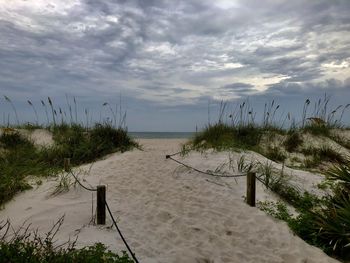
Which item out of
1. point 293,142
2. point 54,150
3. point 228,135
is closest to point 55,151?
point 54,150

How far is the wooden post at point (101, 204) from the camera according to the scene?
5.98 m

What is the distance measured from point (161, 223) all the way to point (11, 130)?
7908 mm

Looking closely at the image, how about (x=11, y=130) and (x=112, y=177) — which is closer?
(x=112, y=177)

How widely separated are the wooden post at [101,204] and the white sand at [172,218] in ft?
0.45

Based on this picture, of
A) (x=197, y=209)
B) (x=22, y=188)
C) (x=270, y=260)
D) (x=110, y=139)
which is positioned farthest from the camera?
(x=110, y=139)

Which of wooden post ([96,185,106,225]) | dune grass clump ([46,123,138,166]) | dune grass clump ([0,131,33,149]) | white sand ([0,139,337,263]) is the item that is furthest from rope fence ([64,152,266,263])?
dune grass clump ([0,131,33,149])

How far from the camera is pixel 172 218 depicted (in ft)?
22.4

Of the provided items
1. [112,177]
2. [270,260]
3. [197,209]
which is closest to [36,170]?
[112,177]

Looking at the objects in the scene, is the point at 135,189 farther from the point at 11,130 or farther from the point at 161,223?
the point at 11,130

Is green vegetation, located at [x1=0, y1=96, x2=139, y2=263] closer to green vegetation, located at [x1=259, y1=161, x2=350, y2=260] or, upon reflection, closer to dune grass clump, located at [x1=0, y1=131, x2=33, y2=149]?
dune grass clump, located at [x1=0, y1=131, x2=33, y2=149]

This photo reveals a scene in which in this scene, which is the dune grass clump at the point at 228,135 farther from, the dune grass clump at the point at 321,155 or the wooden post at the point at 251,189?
the wooden post at the point at 251,189

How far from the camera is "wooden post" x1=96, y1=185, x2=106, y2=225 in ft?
19.6

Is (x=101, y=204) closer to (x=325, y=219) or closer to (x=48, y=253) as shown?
(x=48, y=253)

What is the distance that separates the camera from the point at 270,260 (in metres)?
5.70
